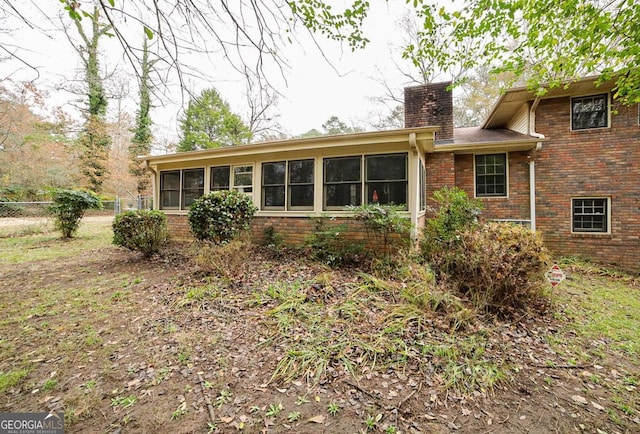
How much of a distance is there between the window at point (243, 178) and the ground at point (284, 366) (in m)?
3.66

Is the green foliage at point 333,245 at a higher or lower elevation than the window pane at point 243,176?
lower

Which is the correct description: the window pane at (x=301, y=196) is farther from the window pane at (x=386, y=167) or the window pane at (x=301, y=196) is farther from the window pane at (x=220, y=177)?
the window pane at (x=220, y=177)

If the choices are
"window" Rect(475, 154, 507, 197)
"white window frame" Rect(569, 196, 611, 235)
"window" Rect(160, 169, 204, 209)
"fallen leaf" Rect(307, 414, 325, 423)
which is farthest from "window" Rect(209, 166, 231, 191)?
"white window frame" Rect(569, 196, 611, 235)

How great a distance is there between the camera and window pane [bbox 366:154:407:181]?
240 inches

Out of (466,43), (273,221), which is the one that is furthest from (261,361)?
(466,43)

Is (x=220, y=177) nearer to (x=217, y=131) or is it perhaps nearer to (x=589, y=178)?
(x=589, y=178)

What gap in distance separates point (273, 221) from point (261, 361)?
15.5ft

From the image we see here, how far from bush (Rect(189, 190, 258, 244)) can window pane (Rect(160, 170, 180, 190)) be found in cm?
346

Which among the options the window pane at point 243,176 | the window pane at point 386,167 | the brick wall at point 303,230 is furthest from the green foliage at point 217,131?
the window pane at point 386,167

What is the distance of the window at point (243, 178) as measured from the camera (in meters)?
7.65

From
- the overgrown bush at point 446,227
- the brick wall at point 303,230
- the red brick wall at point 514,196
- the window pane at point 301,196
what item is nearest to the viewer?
the overgrown bush at point 446,227

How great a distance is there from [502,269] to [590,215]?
20.5 ft

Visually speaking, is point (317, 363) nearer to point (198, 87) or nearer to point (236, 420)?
point (236, 420)

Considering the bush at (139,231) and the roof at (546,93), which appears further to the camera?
the roof at (546,93)
